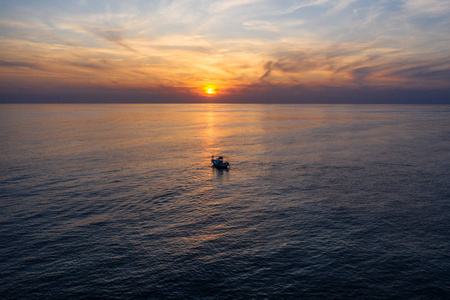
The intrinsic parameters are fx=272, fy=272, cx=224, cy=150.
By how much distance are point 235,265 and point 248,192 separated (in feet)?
107

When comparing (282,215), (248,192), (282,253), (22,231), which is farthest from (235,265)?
(22,231)

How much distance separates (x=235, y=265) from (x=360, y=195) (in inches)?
1682

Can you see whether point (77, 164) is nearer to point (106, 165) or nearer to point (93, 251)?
point (106, 165)

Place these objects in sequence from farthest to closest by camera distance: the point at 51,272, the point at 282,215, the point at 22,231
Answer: the point at 282,215
the point at 22,231
the point at 51,272

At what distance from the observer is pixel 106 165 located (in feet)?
313

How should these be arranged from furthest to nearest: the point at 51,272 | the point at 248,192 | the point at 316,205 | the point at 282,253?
the point at 248,192 → the point at 316,205 → the point at 282,253 → the point at 51,272

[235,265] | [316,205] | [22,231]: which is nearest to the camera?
[235,265]

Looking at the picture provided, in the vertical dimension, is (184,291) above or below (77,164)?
below

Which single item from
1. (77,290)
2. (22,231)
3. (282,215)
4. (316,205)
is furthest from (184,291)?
(316,205)

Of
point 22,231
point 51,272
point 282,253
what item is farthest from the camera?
point 22,231

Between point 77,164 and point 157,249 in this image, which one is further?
point 77,164

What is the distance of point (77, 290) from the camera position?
35.6 m

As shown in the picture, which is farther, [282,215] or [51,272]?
[282,215]

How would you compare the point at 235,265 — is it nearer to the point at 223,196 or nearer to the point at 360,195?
the point at 223,196
